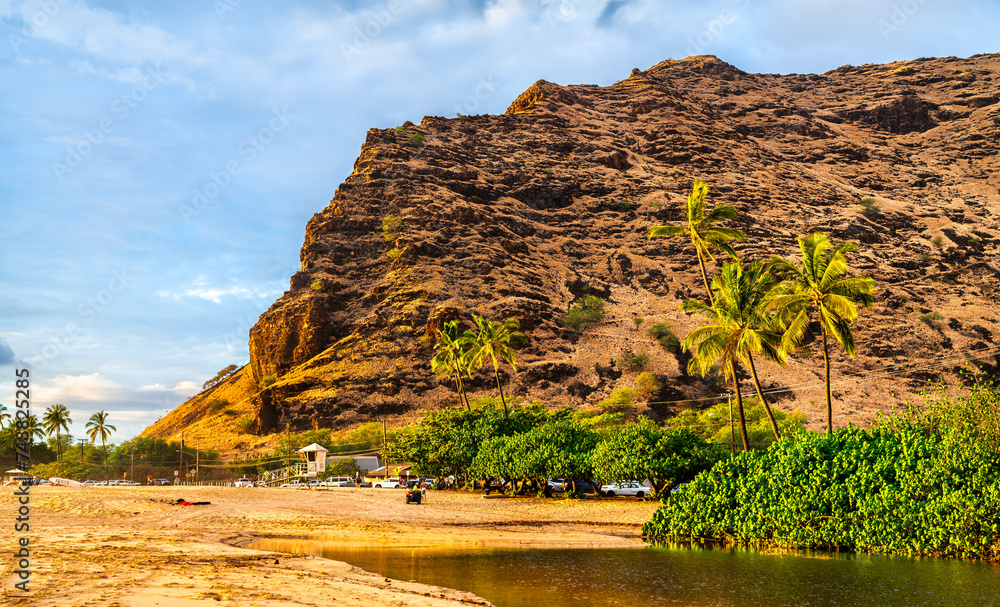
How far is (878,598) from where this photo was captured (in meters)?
16.1

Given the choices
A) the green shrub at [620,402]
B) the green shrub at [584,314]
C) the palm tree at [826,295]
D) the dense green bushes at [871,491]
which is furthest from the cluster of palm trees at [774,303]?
the green shrub at [584,314]

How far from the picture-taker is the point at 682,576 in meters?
19.0

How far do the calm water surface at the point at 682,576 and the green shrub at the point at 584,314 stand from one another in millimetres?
96521

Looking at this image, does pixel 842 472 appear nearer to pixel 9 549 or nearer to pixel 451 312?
pixel 9 549

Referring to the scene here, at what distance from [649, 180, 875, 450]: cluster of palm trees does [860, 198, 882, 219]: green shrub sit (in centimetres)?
13037

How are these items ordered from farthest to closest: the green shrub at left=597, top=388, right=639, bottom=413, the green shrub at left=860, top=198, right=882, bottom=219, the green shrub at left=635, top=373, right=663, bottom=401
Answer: the green shrub at left=860, top=198, right=882, bottom=219 → the green shrub at left=635, top=373, right=663, bottom=401 → the green shrub at left=597, top=388, right=639, bottom=413

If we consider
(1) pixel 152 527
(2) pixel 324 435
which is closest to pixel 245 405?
(2) pixel 324 435

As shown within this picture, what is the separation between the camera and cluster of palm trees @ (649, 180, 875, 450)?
1329 inches

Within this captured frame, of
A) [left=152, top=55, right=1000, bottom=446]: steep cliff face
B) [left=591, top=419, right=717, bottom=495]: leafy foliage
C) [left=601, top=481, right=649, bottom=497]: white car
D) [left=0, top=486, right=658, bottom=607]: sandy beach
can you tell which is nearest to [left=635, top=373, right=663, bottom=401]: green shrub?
[left=152, top=55, right=1000, bottom=446]: steep cliff face

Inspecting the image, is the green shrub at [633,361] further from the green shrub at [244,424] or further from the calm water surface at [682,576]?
the calm water surface at [682,576]

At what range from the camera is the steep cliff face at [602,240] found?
10712 cm

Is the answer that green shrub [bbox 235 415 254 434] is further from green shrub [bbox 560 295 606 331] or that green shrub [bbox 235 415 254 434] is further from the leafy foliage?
the leafy foliage

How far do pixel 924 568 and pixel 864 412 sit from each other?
8334 centimetres

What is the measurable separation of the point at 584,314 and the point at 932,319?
6116cm
